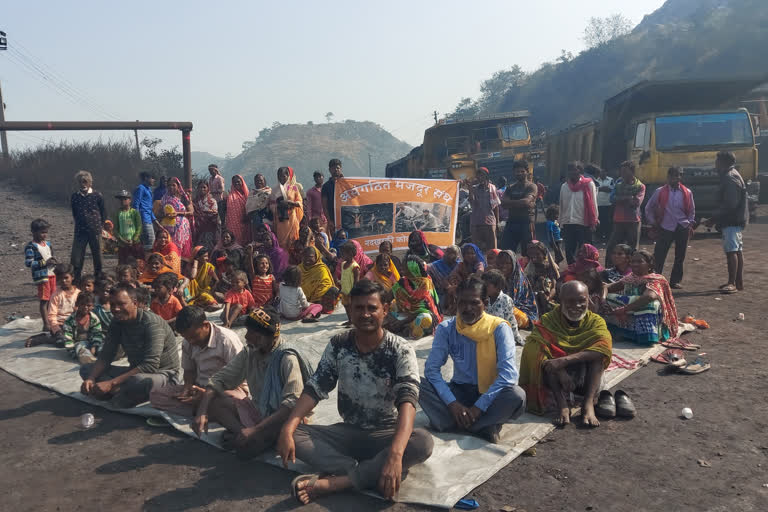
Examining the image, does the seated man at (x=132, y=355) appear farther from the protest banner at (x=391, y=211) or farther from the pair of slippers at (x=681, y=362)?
the protest banner at (x=391, y=211)

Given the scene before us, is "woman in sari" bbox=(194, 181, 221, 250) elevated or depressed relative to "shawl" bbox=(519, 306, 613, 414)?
elevated

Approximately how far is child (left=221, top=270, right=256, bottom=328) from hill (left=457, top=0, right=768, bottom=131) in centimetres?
3556

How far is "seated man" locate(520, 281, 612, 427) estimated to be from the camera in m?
4.64

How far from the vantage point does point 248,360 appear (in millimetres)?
4402

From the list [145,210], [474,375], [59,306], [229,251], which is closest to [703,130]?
Result: [229,251]

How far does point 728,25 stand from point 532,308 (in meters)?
44.8

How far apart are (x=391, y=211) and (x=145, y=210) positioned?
383 centimetres

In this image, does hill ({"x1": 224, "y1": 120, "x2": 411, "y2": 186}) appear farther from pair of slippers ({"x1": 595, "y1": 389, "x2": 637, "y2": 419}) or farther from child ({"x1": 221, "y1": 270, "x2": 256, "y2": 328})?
pair of slippers ({"x1": 595, "y1": 389, "x2": 637, "y2": 419})

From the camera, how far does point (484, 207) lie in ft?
32.1

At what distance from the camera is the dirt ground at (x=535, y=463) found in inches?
141

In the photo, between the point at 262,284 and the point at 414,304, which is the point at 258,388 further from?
the point at 262,284

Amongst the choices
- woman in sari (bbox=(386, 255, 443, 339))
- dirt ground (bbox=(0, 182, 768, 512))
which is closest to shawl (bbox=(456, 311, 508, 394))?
dirt ground (bbox=(0, 182, 768, 512))

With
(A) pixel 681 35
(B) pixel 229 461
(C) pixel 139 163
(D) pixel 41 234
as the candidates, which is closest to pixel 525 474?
(B) pixel 229 461

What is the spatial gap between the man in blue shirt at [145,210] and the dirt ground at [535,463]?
13.1 ft
